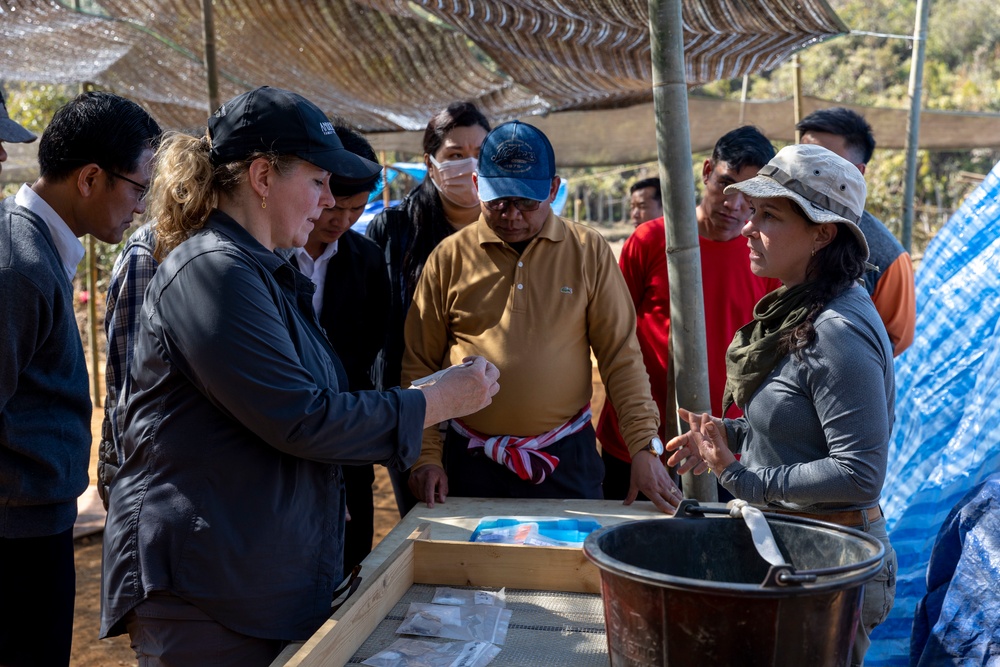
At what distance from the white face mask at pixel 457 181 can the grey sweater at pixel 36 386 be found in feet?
4.68

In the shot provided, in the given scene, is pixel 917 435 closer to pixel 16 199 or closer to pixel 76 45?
pixel 16 199

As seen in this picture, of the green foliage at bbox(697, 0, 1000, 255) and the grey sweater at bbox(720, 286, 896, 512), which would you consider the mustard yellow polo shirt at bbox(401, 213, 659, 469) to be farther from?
the green foliage at bbox(697, 0, 1000, 255)

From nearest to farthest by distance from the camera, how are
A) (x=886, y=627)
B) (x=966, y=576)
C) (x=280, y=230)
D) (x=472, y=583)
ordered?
(x=280, y=230)
(x=472, y=583)
(x=966, y=576)
(x=886, y=627)

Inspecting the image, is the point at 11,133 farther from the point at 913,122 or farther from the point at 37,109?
the point at 37,109

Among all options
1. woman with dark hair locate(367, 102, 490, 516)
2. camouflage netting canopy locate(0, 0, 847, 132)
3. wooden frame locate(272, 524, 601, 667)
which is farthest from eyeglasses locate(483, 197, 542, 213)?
camouflage netting canopy locate(0, 0, 847, 132)

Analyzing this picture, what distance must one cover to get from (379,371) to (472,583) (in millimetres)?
1372

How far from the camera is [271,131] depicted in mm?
1692

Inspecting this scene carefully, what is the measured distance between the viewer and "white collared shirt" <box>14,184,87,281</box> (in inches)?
86.4

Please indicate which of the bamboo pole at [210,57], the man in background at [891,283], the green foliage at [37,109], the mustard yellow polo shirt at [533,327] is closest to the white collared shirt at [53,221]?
the mustard yellow polo shirt at [533,327]

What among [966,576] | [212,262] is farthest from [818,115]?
[212,262]

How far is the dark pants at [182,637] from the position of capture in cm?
163

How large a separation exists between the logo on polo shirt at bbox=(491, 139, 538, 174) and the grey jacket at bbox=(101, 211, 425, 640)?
3.58 ft

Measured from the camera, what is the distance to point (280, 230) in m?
1.77

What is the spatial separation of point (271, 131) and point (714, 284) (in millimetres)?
1990
